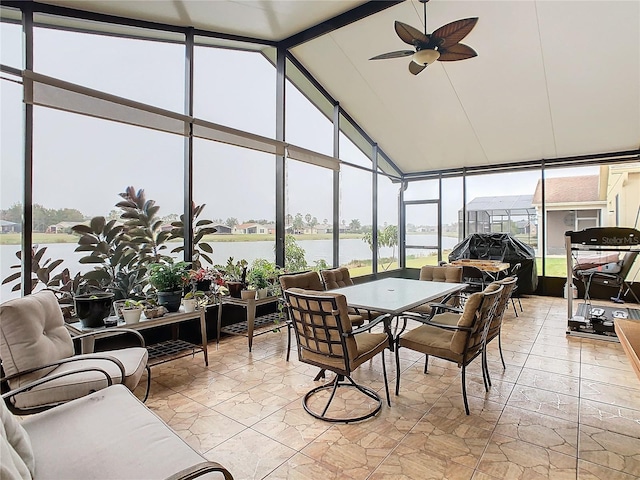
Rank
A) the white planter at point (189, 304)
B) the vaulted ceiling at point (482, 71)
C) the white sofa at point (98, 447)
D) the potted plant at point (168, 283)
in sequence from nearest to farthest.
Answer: the white sofa at point (98, 447)
the potted plant at point (168, 283)
the white planter at point (189, 304)
the vaulted ceiling at point (482, 71)

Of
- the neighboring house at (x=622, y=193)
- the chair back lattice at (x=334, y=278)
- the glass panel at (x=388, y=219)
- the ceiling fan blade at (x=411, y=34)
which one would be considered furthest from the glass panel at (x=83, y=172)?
the neighboring house at (x=622, y=193)

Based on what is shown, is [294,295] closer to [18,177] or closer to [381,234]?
[18,177]

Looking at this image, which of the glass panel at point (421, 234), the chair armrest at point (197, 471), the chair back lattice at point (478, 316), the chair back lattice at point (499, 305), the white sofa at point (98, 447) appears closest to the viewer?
the chair armrest at point (197, 471)

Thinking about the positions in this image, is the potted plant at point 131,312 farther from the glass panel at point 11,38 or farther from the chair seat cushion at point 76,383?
the glass panel at point 11,38

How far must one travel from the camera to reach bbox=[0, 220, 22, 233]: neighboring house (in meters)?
3.01

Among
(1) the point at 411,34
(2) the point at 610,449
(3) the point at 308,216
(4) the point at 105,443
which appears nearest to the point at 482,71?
(1) the point at 411,34

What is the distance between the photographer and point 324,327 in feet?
8.16

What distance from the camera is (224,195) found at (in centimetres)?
480

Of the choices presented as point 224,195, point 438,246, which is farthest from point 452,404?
point 438,246

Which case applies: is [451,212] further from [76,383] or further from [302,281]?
[76,383]

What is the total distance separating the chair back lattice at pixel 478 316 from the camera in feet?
8.44

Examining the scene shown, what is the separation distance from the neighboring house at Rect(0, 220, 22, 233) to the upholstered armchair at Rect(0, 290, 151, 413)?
106 centimetres

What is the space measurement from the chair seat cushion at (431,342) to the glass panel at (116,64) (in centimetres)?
361

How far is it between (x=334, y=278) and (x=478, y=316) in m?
2.01
